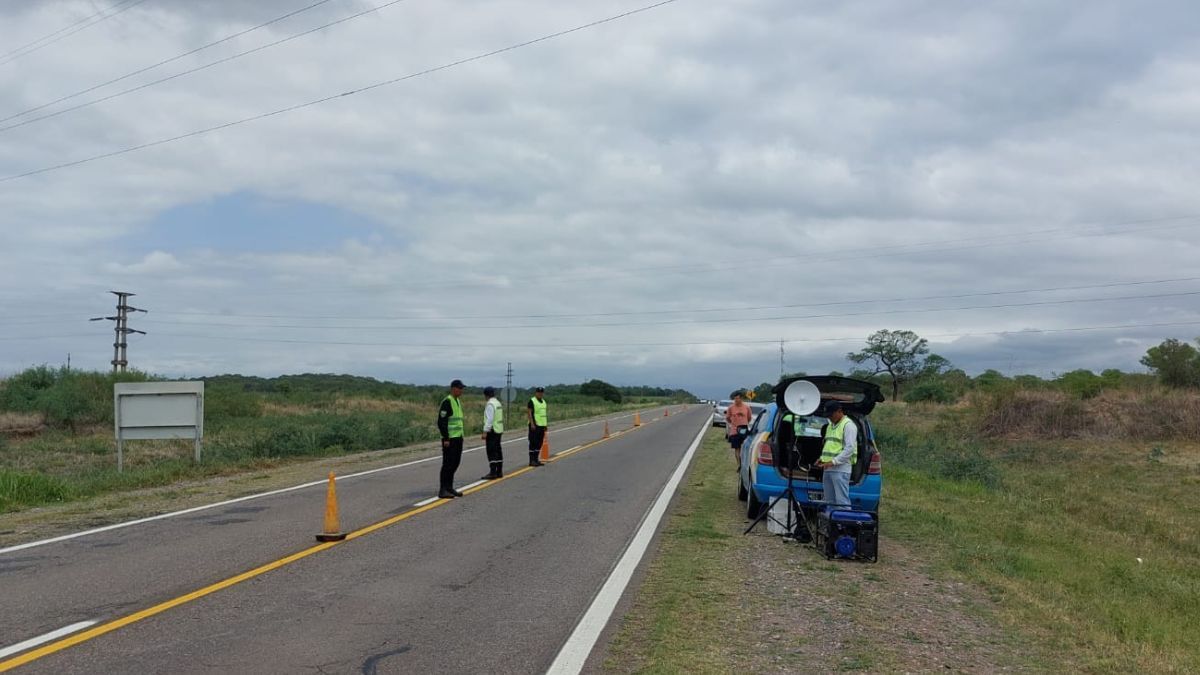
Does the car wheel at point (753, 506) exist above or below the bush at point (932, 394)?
below

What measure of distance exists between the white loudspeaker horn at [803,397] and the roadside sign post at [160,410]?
15.0m

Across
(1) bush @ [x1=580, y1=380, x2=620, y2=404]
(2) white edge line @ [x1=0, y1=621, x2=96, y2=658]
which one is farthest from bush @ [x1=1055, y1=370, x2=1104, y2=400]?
(1) bush @ [x1=580, y1=380, x2=620, y2=404]

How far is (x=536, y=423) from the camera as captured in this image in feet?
72.5

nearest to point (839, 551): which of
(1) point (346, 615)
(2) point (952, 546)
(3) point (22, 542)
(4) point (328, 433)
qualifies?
(2) point (952, 546)

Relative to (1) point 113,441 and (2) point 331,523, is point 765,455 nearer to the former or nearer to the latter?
(2) point 331,523

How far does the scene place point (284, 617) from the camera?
7.60 meters

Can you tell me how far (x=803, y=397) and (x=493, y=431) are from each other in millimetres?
7954

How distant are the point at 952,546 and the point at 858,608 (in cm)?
432

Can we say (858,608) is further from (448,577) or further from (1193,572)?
(1193,572)

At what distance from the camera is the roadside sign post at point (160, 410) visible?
22312 millimetres

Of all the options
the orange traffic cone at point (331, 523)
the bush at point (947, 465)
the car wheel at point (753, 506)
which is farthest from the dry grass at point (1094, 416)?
the orange traffic cone at point (331, 523)

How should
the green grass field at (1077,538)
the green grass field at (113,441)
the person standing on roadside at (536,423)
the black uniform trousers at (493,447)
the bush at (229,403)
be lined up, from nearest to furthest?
the green grass field at (1077,538) < the green grass field at (113,441) < the black uniform trousers at (493,447) < the person standing on roadside at (536,423) < the bush at (229,403)

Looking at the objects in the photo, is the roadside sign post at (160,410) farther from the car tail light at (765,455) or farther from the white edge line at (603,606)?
the car tail light at (765,455)

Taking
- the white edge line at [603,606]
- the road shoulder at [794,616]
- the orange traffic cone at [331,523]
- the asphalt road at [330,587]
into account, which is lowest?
the road shoulder at [794,616]
